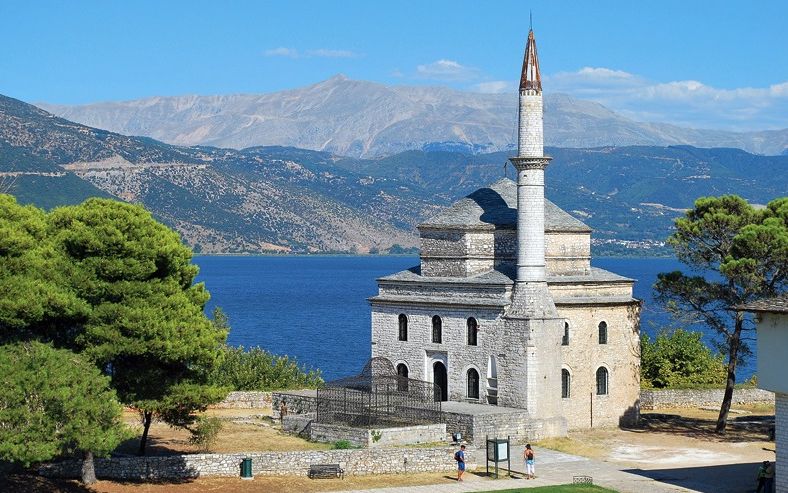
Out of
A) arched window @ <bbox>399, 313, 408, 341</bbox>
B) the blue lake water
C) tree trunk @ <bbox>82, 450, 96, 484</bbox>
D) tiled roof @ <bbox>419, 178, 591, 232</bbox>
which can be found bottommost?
the blue lake water

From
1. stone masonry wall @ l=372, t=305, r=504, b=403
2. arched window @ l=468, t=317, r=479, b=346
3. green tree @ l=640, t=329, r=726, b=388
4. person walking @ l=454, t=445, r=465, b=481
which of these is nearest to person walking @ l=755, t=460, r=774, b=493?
person walking @ l=454, t=445, r=465, b=481

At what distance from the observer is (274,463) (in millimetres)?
37844

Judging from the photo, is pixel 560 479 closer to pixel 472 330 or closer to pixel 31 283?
pixel 472 330

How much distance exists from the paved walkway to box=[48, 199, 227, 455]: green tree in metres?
6.53

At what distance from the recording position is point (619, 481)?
125 feet

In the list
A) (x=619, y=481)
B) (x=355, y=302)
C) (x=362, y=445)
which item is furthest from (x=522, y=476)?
(x=355, y=302)

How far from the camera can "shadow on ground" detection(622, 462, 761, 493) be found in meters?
37.0

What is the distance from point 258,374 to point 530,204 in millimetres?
17127

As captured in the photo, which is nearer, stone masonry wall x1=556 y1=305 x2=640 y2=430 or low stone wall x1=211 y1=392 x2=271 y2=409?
stone masonry wall x1=556 y1=305 x2=640 y2=430

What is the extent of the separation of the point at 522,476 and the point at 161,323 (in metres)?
12.4

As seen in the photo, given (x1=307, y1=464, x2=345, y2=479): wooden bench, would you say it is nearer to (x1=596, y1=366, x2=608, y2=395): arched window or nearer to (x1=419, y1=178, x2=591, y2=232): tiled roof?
(x1=419, y1=178, x2=591, y2=232): tiled roof

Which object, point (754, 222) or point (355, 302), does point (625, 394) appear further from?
point (355, 302)

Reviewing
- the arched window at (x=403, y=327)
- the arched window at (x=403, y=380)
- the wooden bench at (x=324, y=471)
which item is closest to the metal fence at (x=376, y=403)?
the arched window at (x=403, y=380)

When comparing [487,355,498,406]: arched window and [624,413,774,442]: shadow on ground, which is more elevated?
[487,355,498,406]: arched window
